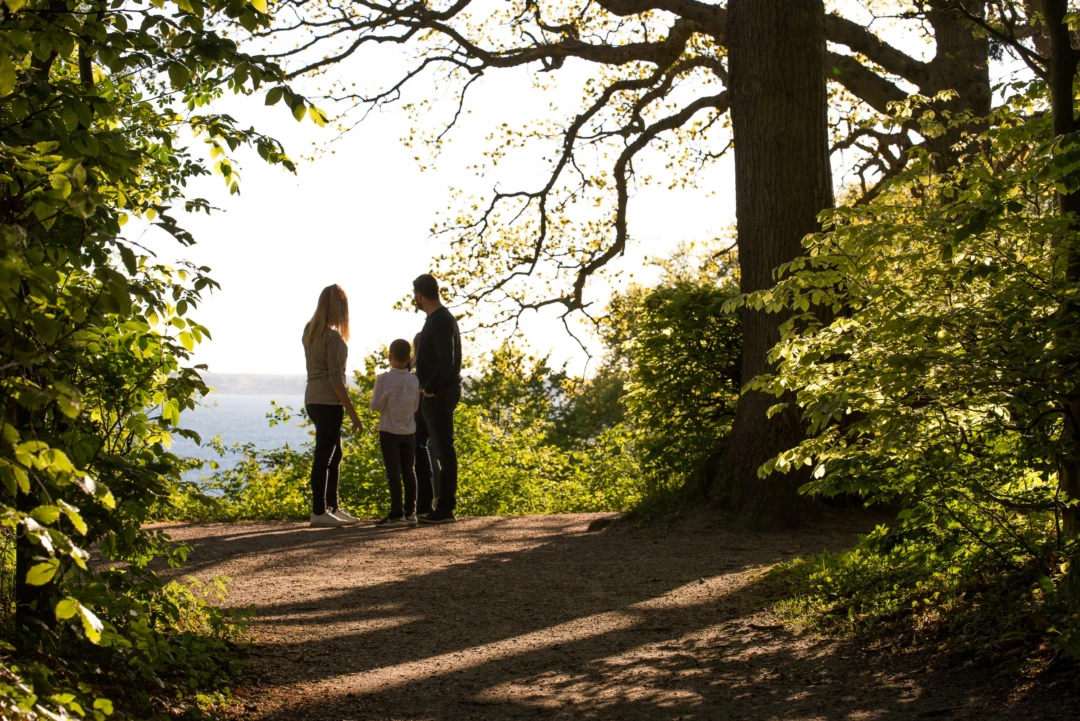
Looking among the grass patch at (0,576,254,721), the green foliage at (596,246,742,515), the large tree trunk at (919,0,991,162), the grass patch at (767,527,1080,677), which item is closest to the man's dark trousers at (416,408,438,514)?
the green foliage at (596,246,742,515)

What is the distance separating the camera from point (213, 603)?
6016 mm

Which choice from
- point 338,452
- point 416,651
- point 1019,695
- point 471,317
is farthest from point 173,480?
point 471,317

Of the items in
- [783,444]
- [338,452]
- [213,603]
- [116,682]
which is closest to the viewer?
[116,682]

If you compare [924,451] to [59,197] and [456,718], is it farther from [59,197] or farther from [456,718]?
[59,197]

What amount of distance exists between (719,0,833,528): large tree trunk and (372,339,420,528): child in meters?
3.10

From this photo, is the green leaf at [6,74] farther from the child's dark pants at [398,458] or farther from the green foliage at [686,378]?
the green foliage at [686,378]

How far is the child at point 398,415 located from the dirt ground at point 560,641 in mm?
1148

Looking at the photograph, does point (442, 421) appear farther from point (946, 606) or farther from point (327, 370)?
point (946, 606)

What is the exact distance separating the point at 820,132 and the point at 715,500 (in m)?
3.49

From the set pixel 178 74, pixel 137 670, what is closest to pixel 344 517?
pixel 137 670

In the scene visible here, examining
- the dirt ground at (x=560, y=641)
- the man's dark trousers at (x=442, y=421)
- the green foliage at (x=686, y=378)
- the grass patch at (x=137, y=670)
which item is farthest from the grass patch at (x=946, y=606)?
the man's dark trousers at (x=442, y=421)

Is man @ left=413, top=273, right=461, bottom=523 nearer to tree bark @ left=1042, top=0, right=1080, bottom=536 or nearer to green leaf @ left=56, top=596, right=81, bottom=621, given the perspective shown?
tree bark @ left=1042, top=0, right=1080, bottom=536

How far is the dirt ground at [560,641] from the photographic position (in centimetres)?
416

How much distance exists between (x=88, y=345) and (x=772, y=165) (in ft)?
22.2
